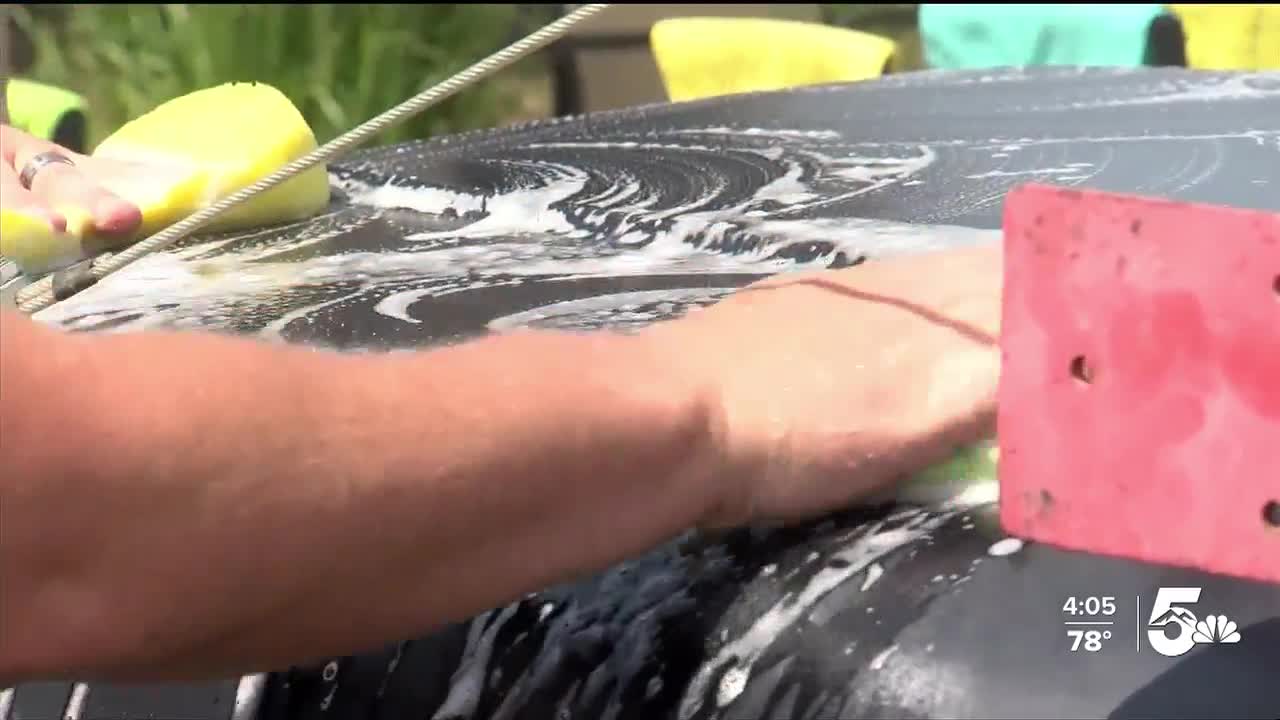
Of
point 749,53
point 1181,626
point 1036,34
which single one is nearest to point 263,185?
point 1181,626

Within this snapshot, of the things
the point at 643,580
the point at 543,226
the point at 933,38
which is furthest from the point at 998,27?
the point at 643,580

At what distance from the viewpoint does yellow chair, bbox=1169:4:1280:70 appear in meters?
1.37

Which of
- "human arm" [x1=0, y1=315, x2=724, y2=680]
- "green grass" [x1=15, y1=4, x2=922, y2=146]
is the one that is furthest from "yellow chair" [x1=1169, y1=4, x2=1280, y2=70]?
"human arm" [x1=0, y1=315, x2=724, y2=680]

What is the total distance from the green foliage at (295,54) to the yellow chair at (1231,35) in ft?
3.99

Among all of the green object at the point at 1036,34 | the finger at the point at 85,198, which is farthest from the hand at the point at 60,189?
the green object at the point at 1036,34

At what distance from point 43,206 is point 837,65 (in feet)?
2.84

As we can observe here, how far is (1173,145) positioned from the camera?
732 millimetres

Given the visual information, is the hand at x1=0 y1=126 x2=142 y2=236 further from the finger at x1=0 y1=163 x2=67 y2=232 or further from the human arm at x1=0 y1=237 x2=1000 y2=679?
the human arm at x1=0 y1=237 x2=1000 y2=679

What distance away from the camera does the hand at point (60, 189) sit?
23.3 inches

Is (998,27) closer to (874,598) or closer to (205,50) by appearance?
(874,598)

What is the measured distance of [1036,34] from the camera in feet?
4.75

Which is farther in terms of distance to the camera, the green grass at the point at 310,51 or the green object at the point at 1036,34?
the green grass at the point at 310,51

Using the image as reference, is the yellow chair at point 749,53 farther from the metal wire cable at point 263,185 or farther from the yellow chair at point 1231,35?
the metal wire cable at point 263,185

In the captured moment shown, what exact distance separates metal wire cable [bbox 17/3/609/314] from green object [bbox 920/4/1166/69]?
94 centimetres
